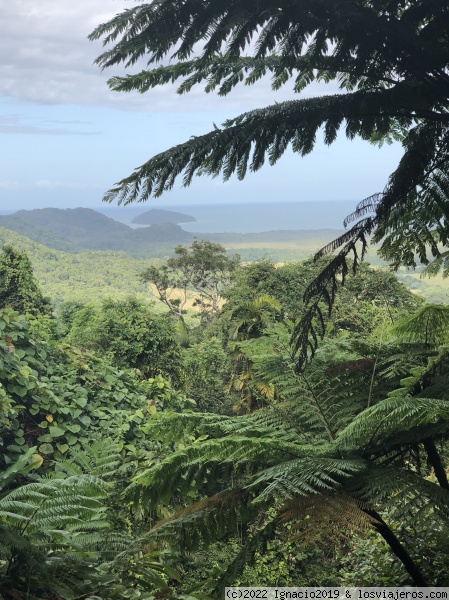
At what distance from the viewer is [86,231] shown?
16800cm

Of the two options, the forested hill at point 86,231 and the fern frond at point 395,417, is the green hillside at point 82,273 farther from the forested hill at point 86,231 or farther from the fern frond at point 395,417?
the fern frond at point 395,417

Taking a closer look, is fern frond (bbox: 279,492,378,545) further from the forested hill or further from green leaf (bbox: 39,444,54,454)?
the forested hill

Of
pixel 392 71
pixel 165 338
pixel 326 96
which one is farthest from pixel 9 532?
pixel 165 338

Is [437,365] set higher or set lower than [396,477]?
higher

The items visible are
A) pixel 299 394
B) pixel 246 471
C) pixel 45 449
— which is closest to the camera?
pixel 246 471

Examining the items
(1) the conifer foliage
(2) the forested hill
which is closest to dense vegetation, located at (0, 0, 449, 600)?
(1) the conifer foliage

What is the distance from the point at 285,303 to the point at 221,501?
1494cm

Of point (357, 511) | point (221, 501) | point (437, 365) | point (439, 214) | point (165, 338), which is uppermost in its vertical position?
point (439, 214)

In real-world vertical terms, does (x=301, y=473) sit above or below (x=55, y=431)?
above

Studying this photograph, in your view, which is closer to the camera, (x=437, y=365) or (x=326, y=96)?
(x=326, y=96)

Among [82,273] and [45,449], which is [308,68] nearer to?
[45,449]

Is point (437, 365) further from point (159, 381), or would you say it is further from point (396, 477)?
point (159, 381)

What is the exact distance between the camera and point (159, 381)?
8.15 metres

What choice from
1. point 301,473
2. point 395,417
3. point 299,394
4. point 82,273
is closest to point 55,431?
point 299,394
